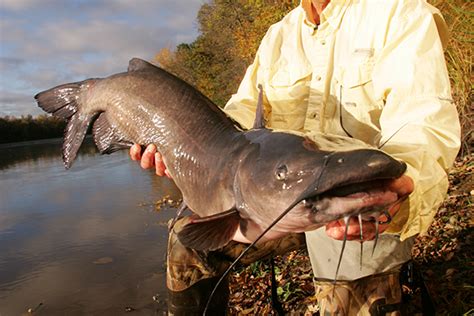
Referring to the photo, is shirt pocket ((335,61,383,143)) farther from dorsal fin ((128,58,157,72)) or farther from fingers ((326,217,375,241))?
dorsal fin ((128,58,157,72))

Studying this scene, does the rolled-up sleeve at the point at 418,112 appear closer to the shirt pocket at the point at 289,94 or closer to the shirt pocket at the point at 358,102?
the shirt pocket at the point at 358,102

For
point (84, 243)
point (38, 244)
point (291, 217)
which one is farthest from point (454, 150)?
point (38, 244)

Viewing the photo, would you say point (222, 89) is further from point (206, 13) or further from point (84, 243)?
point (84, 243)

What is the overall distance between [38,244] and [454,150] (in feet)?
26.1

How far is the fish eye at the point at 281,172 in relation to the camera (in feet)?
5.27

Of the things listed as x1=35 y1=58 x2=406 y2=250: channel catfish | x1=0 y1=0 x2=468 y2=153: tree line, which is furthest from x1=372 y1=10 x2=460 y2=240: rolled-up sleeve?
x1=0 y1=0 x2=468 y2=153: tree line

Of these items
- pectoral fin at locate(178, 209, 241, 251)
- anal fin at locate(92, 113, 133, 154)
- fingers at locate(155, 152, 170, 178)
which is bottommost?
pectoral fin at locate(178, 209, 241, 251)

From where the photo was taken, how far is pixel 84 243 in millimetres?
7754

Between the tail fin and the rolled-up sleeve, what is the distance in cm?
210

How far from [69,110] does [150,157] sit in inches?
36.8

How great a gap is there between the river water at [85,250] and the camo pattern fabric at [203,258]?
165 centimetres

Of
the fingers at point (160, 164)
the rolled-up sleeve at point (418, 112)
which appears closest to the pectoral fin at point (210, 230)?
the rolled-up sleeve at point (418, 112)

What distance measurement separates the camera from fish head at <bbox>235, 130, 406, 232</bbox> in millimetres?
1316

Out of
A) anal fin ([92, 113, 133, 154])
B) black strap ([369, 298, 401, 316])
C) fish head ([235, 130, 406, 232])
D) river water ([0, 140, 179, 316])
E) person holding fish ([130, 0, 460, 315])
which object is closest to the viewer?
fish head ([235, 130, 406, 232])
